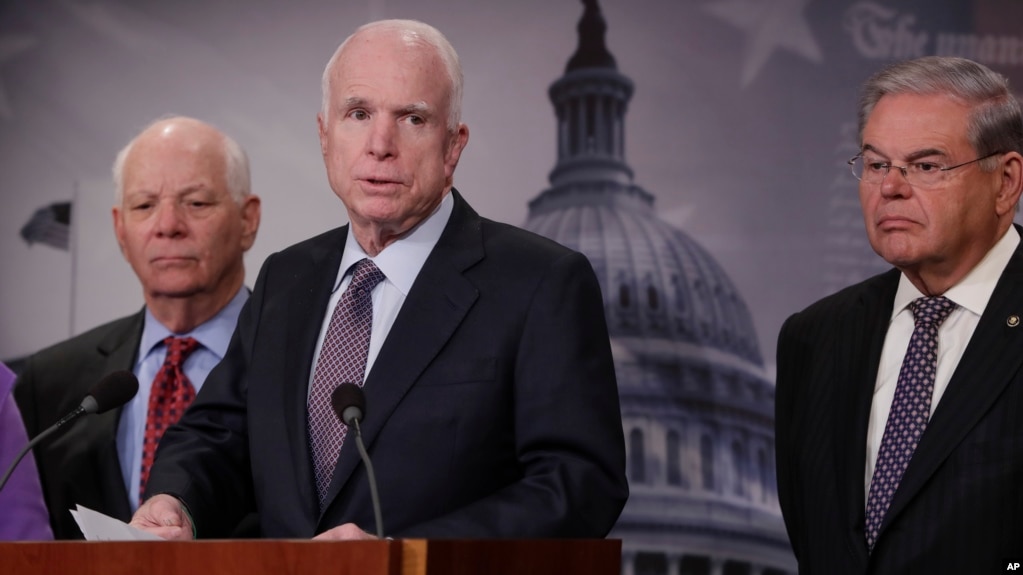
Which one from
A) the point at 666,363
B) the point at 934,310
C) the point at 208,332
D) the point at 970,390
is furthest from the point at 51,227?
the point at 970,390

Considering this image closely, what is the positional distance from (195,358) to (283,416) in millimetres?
1220

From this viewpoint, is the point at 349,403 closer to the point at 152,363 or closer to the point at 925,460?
the point at 925,460

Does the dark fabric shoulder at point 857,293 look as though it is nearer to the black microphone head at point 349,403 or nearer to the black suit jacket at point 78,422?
the black microphone head at point 349,403

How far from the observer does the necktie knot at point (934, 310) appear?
2688mm

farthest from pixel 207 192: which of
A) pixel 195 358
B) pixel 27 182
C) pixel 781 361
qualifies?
pixel 781 361

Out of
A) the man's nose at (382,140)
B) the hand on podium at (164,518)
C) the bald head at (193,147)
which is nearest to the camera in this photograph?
the hand on podium at (164,518)

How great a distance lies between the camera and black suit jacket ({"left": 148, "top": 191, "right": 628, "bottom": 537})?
2.32 m

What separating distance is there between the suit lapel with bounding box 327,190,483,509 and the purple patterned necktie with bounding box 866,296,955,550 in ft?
2.95

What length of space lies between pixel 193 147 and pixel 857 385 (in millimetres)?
1980

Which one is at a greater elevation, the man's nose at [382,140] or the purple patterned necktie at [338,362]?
the man's nose at [382,140]

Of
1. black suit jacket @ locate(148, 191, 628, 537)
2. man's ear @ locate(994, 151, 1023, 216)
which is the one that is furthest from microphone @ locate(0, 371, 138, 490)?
man's ear @ locate(994, 151, 1023, 216)

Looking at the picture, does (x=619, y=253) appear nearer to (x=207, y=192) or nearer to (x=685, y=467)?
(x=685, y=467)

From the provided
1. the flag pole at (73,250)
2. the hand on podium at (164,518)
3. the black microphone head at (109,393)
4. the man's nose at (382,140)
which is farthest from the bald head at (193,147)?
the hand on podium at (164,518)

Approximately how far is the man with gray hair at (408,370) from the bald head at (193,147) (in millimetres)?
1104
